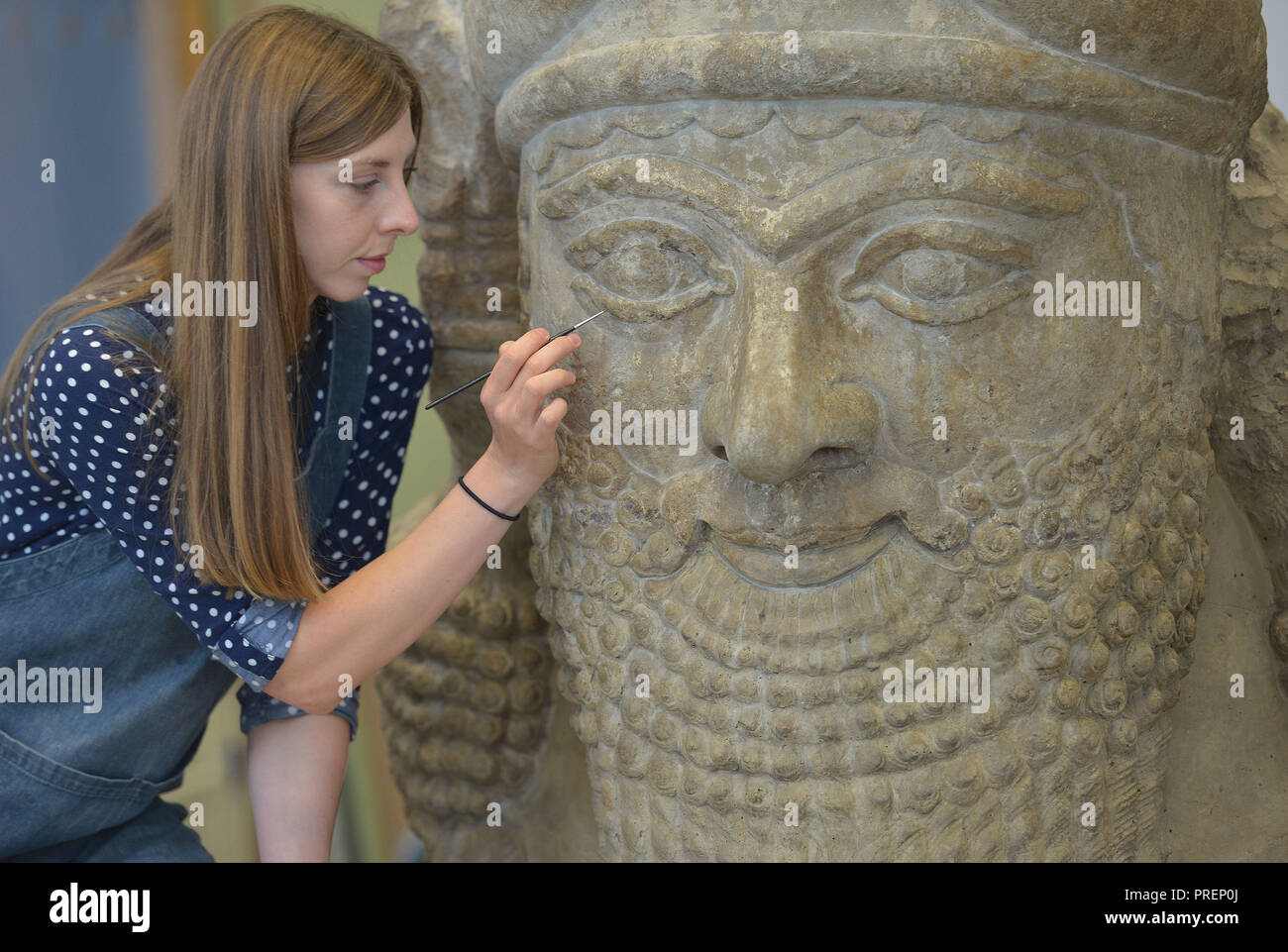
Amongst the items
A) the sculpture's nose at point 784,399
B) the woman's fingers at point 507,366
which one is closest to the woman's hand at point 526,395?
the woman's fingers at point 507,366

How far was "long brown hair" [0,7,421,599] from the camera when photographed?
1.64m

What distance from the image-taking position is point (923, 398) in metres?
1.57

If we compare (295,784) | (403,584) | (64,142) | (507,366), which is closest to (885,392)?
(507,366)

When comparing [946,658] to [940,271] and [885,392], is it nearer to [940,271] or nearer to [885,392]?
[885,392]

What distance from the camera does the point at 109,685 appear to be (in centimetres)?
185

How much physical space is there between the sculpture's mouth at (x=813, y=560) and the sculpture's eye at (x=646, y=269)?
0.96ft

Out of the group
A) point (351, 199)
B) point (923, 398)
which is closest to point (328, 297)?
point (351, 199)

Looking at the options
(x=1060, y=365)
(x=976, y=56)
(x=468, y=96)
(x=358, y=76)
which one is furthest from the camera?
(x=468, y=96)

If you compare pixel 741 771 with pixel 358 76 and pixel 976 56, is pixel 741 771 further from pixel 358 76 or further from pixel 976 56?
pixel 358 76

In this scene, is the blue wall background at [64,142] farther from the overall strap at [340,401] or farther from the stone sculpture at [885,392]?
the stone sculpture at [885,392]

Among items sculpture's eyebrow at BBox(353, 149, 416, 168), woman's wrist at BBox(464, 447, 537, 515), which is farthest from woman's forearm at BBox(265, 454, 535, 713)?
sculpture's eyebrow at BBox(353, 149, 416, 168)

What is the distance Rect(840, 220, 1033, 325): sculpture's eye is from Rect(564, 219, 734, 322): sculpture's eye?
0.52ft

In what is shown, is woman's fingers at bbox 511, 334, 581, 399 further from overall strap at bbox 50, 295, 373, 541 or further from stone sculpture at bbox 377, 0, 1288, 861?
overall strap at bbox 50, 295, 373, 541
